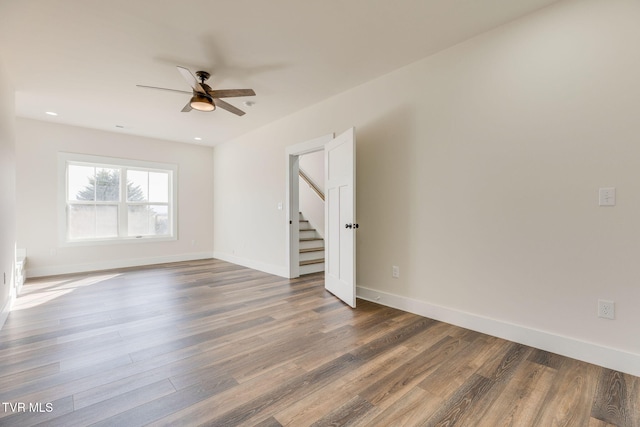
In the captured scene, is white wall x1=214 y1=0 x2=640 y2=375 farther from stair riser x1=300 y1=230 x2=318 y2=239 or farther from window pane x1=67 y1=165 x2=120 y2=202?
window pane x1=67 y1=165 x2=120 y2=202

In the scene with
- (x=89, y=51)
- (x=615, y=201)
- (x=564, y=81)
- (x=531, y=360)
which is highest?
(x=89, y=51)

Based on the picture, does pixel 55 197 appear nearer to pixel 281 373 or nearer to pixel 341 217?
pixel 341 217

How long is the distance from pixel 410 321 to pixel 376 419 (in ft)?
4.81

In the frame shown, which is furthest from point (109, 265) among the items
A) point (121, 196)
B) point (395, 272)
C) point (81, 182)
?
point (395, 272)

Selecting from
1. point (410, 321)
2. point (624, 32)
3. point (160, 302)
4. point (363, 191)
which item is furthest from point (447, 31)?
point (160, 302)

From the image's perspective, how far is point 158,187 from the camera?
6207 mm

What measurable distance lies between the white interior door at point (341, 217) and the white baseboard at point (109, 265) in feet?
12.8

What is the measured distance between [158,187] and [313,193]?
10.8 feet

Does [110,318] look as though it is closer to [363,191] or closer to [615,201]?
[363,191]

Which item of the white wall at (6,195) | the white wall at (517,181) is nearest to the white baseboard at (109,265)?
the white wall at (6,195)

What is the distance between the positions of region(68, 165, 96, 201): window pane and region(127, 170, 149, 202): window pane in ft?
1.88

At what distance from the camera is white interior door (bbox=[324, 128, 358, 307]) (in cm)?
324

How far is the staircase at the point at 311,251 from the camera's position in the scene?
5.04 metres

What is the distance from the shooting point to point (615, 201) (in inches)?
78.0
